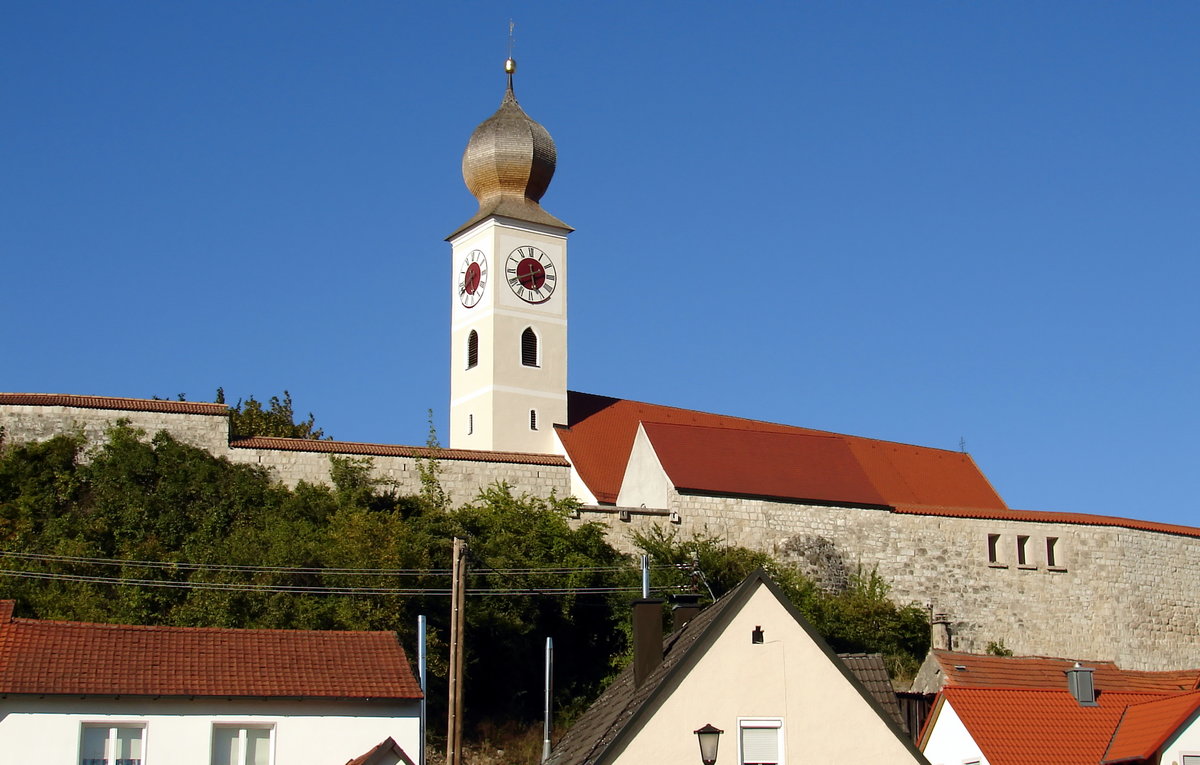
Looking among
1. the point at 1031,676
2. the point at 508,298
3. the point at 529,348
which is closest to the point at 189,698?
the point at 1031,676

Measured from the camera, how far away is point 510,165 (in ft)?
187

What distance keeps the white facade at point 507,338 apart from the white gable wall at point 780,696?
31.1 meters

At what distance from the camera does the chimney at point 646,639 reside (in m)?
23.2

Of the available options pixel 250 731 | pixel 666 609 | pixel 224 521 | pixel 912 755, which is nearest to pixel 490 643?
pixel 666 609

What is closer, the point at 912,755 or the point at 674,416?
the point at 912,755

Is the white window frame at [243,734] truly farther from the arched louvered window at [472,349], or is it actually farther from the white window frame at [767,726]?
the arched louvered window at [472,349]

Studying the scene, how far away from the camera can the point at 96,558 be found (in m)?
40.5

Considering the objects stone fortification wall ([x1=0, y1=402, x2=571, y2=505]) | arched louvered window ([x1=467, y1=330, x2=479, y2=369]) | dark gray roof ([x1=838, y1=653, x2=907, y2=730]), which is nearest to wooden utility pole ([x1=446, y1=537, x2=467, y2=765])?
dark gray roof ([x1=838, y1=653, x2=907, y2=730])

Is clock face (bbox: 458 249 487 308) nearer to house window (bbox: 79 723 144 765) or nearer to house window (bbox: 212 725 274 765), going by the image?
house window (bbox: 212 725 274 765)

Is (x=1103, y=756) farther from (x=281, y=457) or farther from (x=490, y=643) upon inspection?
(x=281, y=457)

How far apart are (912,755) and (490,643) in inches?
738

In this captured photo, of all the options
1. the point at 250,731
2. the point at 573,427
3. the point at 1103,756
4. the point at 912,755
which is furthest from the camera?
the point at 573,427

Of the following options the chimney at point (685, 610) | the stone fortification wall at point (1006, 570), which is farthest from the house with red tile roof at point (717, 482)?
the chimney at point (685, 610)

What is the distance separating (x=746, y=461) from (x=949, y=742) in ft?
77.9
